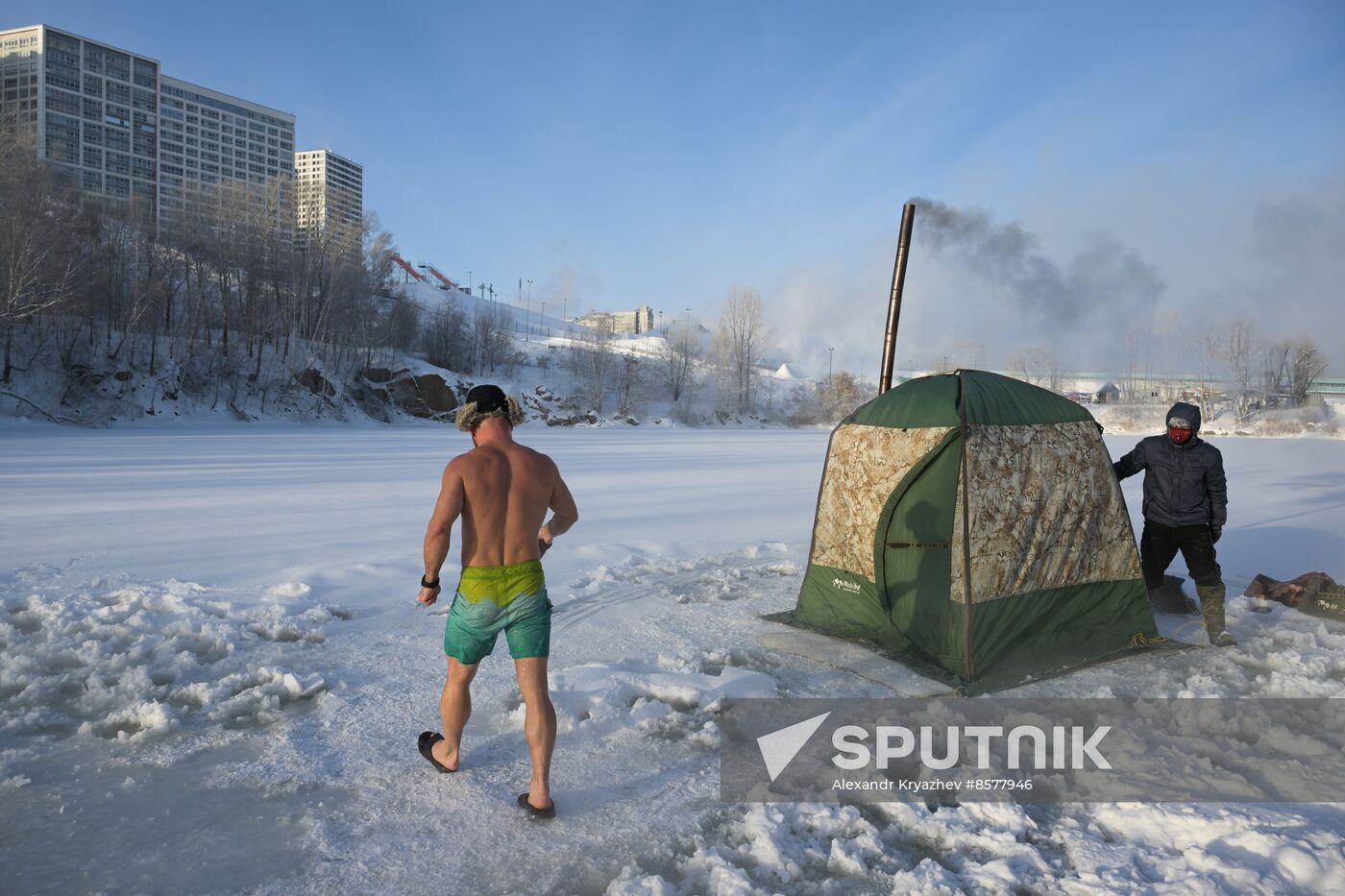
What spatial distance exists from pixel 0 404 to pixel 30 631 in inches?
1247

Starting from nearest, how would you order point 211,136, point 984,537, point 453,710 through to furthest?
point 453,710, point 984,537, point 211,136

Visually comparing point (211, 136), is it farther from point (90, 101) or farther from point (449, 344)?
point (449, 344)

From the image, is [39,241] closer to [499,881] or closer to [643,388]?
[499,881]

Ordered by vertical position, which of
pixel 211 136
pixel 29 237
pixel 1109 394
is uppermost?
pixel 211 136

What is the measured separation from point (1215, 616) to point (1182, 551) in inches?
20.9

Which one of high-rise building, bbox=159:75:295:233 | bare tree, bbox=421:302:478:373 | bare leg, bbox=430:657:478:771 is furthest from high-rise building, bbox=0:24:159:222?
bare leg, bbox=430:657:478:771

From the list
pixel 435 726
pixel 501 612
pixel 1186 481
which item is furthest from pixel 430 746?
pixel 1186 481

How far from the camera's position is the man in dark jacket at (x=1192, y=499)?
19.1 ft

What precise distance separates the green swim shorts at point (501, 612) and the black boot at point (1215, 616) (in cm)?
543

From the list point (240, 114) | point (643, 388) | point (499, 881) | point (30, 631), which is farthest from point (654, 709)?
point (240, 114)

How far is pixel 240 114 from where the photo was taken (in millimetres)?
100250

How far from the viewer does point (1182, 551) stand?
5941 mm

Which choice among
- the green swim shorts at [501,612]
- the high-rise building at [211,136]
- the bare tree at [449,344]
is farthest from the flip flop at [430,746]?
the high-rise building at [211,136]

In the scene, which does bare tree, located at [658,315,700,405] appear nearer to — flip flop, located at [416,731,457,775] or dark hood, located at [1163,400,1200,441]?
dark hood, located at [1163,400,1200,441]
